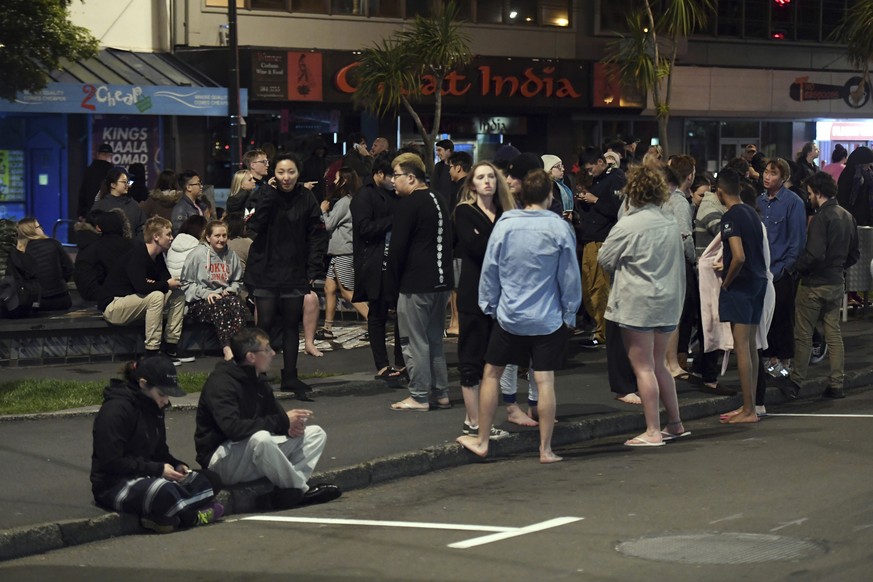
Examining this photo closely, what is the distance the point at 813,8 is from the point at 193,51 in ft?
57.4

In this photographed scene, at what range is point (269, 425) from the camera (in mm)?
8641

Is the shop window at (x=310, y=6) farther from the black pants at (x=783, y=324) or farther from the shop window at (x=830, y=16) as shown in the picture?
Result: the black pants at (x=783, y=324)

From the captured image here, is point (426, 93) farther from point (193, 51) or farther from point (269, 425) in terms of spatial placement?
point (269, 425)

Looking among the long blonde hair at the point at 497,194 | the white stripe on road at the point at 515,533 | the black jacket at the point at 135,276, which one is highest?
the long blonde hair at the point at 497,194

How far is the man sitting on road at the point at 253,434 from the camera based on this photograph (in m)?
8.57

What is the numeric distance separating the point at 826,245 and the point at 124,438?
684cm

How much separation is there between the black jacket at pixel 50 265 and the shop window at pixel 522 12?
1734 centimetres

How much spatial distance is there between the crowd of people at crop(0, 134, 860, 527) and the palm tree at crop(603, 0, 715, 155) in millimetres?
11058

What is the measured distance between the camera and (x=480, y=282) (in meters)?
9.80

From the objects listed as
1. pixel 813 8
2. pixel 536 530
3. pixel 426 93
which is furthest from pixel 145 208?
pixel 813 8

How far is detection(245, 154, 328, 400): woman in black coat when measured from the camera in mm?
11633

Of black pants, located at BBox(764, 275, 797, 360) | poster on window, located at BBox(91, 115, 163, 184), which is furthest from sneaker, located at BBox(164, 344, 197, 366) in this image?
poster on window, located at BBox(91, 115, 163, 184)

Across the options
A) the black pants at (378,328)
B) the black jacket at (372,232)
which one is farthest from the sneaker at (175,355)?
the black pants at (378,328)

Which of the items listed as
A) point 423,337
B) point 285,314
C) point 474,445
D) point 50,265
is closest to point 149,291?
point 50,265
